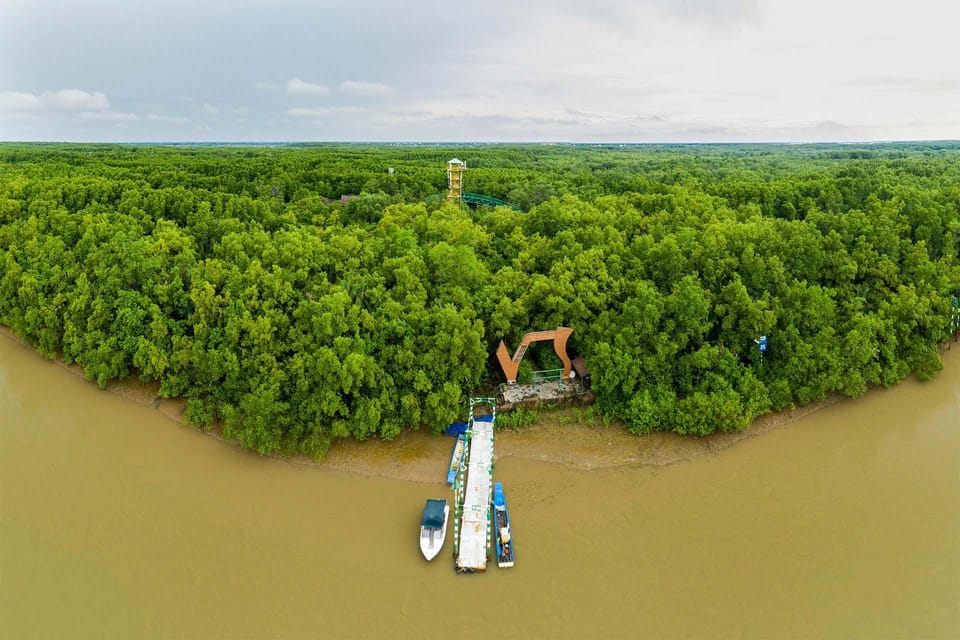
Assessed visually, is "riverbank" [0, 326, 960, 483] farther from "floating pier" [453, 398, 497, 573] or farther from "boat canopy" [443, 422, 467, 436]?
"floating pier" [453, 398, 497, 573]

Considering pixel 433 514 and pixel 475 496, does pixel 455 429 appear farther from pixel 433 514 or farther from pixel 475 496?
pixel 433 514

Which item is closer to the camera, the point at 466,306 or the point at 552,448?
the point at 552,448

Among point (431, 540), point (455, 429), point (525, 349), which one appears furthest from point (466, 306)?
point (431, 540)

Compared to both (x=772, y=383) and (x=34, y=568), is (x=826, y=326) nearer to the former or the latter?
(x=772, y=383)

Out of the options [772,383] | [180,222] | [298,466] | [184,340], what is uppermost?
[180,222]

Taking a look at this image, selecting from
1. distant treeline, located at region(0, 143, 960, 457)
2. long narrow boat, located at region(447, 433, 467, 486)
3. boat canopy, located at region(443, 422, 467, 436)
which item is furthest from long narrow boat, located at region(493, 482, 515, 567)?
distant treeline, located at region(0, 143, 960, 457)

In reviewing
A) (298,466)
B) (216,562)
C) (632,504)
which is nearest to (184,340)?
(298,466)

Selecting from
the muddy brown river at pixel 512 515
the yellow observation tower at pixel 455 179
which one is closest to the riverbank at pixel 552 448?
the muddy brown river at pixel 512 515
